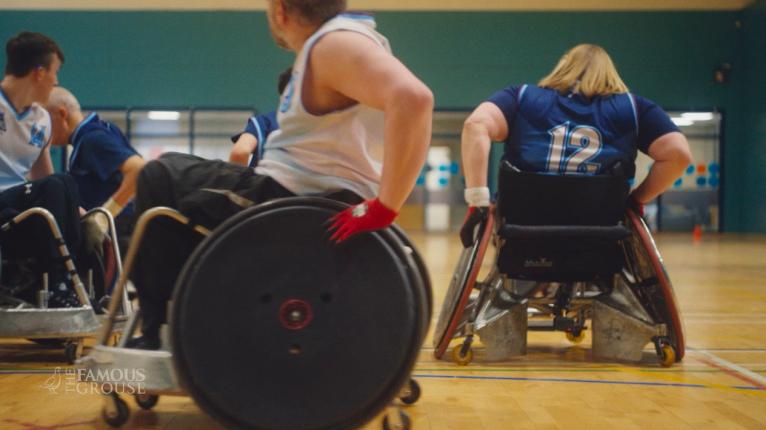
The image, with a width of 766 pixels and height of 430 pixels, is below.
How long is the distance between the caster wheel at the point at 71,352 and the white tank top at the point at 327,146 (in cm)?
160

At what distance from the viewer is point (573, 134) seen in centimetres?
340

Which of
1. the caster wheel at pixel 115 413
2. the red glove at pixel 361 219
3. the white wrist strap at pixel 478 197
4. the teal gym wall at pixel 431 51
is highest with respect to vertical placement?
the teal gym wall at pixel 431 51

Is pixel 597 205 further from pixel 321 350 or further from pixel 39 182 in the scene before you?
pixel 39 182

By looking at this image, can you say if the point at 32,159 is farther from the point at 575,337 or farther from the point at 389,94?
the point at 575,337

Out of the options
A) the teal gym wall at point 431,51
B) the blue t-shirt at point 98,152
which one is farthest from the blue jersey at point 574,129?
the teal gym wall at point 431,51

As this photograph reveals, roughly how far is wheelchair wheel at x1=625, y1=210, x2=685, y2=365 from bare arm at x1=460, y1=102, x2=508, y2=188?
64 cm

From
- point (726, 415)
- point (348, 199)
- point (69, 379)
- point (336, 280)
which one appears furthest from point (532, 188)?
point (69, 379)

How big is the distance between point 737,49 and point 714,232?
3.65 m

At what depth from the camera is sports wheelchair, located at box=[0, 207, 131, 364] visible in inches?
121

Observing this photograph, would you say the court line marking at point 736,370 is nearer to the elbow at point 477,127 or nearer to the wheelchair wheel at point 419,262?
the elbow at point 477,127

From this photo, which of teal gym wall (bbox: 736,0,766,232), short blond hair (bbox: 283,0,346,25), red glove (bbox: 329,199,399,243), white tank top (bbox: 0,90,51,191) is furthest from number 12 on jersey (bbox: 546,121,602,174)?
teal gym wall (bbox: 736,0,766,232)

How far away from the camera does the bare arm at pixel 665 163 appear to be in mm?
3381

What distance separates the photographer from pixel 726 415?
8.04 ft

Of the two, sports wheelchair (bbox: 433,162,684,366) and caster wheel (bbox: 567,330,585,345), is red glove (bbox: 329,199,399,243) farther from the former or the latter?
caster wheel (bbox: 567,330,585,345)
